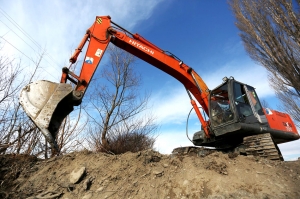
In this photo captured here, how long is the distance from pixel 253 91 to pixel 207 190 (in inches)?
150

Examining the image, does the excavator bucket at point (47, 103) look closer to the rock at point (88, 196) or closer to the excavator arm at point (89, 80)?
the excavator arm at point (89, 80)

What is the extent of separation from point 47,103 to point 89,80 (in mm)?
1100

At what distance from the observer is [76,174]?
11.6 feet

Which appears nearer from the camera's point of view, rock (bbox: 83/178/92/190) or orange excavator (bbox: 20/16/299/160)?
rock (bbox: 83/178/92/190)

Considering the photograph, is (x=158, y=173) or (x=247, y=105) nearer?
(x=158, y=173)

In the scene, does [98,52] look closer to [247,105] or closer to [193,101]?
[193,101]

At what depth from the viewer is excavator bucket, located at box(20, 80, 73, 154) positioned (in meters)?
3.85

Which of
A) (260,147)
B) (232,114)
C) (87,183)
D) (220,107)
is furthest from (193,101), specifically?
(87,183)

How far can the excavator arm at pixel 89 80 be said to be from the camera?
→ 13.0 ft

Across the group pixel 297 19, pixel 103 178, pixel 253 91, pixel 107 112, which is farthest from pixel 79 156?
pixel 297 19

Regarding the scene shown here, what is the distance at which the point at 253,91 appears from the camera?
5.88 m

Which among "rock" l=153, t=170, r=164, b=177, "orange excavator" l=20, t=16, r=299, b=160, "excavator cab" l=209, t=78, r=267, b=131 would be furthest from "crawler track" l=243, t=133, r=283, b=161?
"rock" l=153, t=170, r=164, b=177

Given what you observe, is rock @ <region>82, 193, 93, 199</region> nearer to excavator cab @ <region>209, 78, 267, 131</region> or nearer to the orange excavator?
the orange excavator

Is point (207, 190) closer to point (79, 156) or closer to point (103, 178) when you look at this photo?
point (103, 178)
